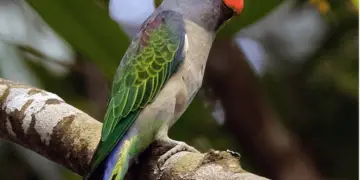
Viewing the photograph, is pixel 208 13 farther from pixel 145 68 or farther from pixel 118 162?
pixel 118 162

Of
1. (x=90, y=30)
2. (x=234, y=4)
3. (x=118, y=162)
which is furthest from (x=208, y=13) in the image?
A: (x=90, y=30)

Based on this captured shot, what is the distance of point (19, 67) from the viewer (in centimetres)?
190

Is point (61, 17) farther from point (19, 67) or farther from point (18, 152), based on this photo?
point (18, 152)

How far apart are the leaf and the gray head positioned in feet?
1.51

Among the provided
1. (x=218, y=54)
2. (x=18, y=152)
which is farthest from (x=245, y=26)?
(x=18, y=152)

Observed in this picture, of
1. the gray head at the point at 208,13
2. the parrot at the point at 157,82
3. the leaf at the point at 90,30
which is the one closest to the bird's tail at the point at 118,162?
the parrot at the point at 157,82

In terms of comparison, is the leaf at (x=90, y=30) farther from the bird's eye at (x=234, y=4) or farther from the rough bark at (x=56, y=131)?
the bird's eye at (x=234, y=4)

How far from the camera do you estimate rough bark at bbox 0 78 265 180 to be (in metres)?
0.99

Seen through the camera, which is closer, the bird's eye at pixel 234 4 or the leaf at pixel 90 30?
the bird's eye at pixel 234 4

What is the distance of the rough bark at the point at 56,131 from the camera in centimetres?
99

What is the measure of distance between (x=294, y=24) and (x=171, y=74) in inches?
54.3

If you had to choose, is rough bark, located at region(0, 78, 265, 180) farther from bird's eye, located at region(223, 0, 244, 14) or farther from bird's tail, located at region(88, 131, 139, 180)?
bird's eye, located at region(223, 0, 244, 14)

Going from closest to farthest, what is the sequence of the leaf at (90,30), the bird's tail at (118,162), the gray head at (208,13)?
the bird's tail at (118,162), the gray head at (208,13), the leaf at (90,30)

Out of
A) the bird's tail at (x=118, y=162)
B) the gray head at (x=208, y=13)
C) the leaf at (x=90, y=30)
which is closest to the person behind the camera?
the bird's tail at (x=118, y=162)
